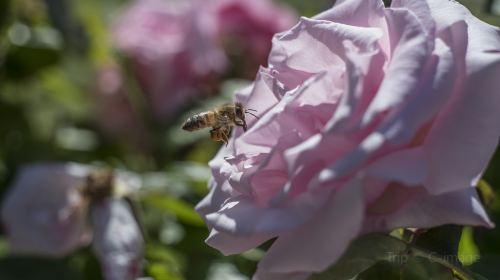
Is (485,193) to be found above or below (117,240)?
above

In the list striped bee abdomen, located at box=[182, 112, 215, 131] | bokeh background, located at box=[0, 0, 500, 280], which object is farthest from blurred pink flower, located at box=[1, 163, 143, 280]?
striped bee abdomen, located at box=[182, 112, 215, 131]

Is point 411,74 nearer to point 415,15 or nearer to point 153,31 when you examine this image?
point 415,15

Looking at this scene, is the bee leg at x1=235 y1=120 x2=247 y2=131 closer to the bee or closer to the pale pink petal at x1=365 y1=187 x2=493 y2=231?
the bee

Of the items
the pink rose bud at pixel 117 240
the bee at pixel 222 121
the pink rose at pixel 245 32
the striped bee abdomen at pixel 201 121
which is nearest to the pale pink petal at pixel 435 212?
the bee at pixel 222 121

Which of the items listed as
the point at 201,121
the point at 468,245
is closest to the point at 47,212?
the point at 201,121

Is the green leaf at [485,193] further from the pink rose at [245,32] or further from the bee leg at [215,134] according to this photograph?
the pink rose at [245,32]

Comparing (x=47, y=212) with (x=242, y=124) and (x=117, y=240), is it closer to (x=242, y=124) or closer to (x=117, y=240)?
(x=117, y=240)
